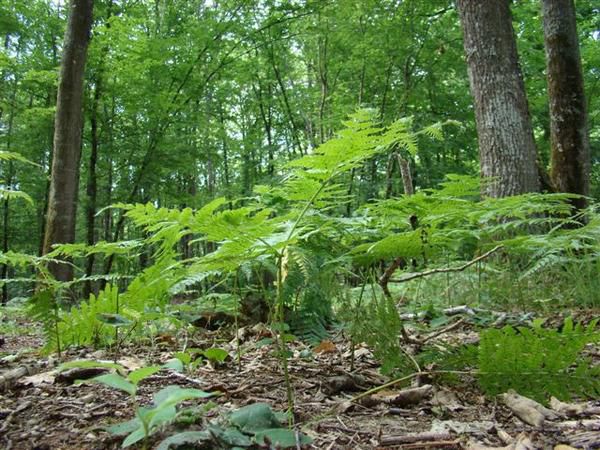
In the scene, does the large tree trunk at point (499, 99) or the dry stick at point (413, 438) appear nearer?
the dry stick at point (413, 438)

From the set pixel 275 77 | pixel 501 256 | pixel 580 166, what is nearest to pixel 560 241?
pixel 501 256

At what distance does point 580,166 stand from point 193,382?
606 centimetres

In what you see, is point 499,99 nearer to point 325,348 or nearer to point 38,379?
point 325,348

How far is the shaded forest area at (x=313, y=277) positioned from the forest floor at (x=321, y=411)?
0.03 feet

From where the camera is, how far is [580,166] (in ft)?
20.1

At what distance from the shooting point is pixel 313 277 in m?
1.90

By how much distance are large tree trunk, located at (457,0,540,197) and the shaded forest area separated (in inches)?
0.8

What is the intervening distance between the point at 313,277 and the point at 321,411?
522 mm

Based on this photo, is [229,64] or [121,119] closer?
[121,119]

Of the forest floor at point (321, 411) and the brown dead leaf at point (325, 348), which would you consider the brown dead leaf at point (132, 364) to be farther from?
the brown dead leaf at point (325, 348)

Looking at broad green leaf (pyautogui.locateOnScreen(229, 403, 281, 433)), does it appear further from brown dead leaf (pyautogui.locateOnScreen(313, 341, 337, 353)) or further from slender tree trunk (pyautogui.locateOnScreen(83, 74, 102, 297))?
slender tree trunk (pyautogui.locateOnScreen(83, 74, 102, 297))

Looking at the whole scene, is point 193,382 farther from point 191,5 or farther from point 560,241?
point 191,5

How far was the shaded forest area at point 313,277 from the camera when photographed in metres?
1.46

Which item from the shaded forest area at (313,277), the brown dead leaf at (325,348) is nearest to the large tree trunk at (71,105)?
the shaded forest area at (313,277)
